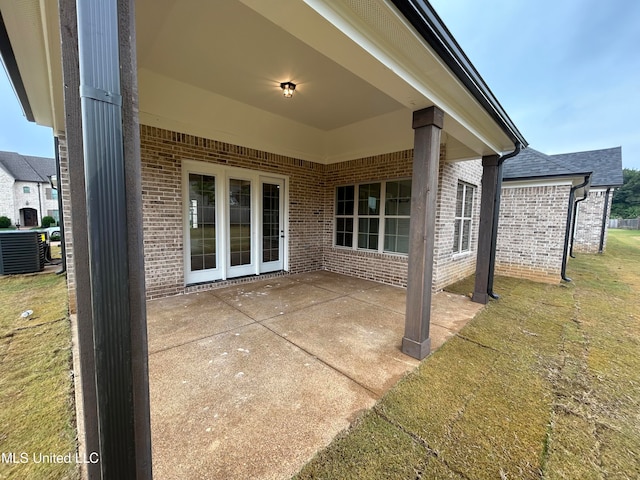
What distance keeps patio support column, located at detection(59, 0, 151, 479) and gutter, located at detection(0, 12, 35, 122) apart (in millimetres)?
2183

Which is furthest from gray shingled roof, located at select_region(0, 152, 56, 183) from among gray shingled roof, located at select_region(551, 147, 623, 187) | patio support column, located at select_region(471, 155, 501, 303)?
gray shingled roof, located at select_region(551, 147, 623, 187)

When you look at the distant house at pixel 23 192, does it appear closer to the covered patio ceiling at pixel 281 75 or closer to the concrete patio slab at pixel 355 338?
the covered patio ceiling at pixel 281 75

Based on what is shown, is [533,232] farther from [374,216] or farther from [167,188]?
[167,188]

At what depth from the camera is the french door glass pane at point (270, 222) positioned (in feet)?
19.3

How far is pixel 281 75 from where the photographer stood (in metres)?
3.69

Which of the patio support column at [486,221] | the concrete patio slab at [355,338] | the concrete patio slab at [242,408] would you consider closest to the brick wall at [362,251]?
the patio support column at [486,221]

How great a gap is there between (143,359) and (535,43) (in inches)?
1292

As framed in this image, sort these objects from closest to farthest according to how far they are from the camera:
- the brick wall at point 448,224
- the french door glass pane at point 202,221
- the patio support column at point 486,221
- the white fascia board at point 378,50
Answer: the white fascia board at point 378,50
the patio support column at point 486,221
the french door glass pane at point 202,221
the brick wall at point 448,224

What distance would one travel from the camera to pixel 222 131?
492 cm

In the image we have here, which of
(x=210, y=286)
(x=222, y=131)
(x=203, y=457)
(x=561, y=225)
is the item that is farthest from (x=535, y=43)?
(x=203, y=457)

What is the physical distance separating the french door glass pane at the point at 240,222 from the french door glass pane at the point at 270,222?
0.35 meters

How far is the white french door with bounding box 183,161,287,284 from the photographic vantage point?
4.87 meters

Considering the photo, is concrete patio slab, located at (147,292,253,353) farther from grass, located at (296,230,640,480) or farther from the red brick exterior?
grass, located at (296,230,640,480)

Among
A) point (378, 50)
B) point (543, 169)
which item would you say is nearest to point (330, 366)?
point (378, 50)
